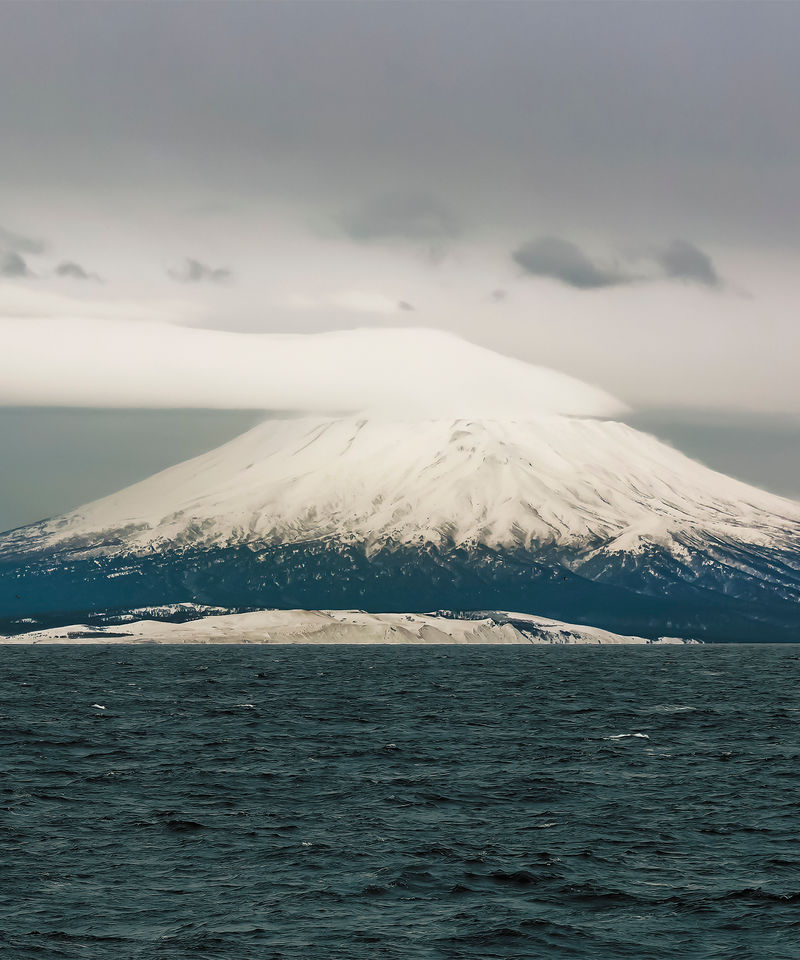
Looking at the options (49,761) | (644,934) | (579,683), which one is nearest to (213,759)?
(49,761)

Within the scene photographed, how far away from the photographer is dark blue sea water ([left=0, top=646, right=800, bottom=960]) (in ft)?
136

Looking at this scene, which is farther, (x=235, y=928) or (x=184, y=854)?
(x=184, y=854)

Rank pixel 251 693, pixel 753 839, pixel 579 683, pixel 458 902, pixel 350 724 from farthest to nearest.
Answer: pixel 579 683, pixel 251 693, pixel 350 724, pixel 753 839, pixel 458 902

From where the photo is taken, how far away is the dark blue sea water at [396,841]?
136 ft

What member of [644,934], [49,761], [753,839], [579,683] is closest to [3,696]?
[49,761]

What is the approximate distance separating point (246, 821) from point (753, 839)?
2474cm

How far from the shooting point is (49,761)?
82.4m

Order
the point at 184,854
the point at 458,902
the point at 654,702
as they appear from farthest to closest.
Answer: the point at 654,702, the point at 184,854, the point at 458,902

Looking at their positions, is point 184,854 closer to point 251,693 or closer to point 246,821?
point 246,821

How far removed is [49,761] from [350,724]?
114 feet

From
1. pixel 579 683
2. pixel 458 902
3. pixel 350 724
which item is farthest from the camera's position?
pixel 579 683

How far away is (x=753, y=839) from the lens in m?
57.7

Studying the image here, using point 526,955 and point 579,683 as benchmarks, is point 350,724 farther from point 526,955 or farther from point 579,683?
point 579,683

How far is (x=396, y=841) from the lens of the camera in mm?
56312
